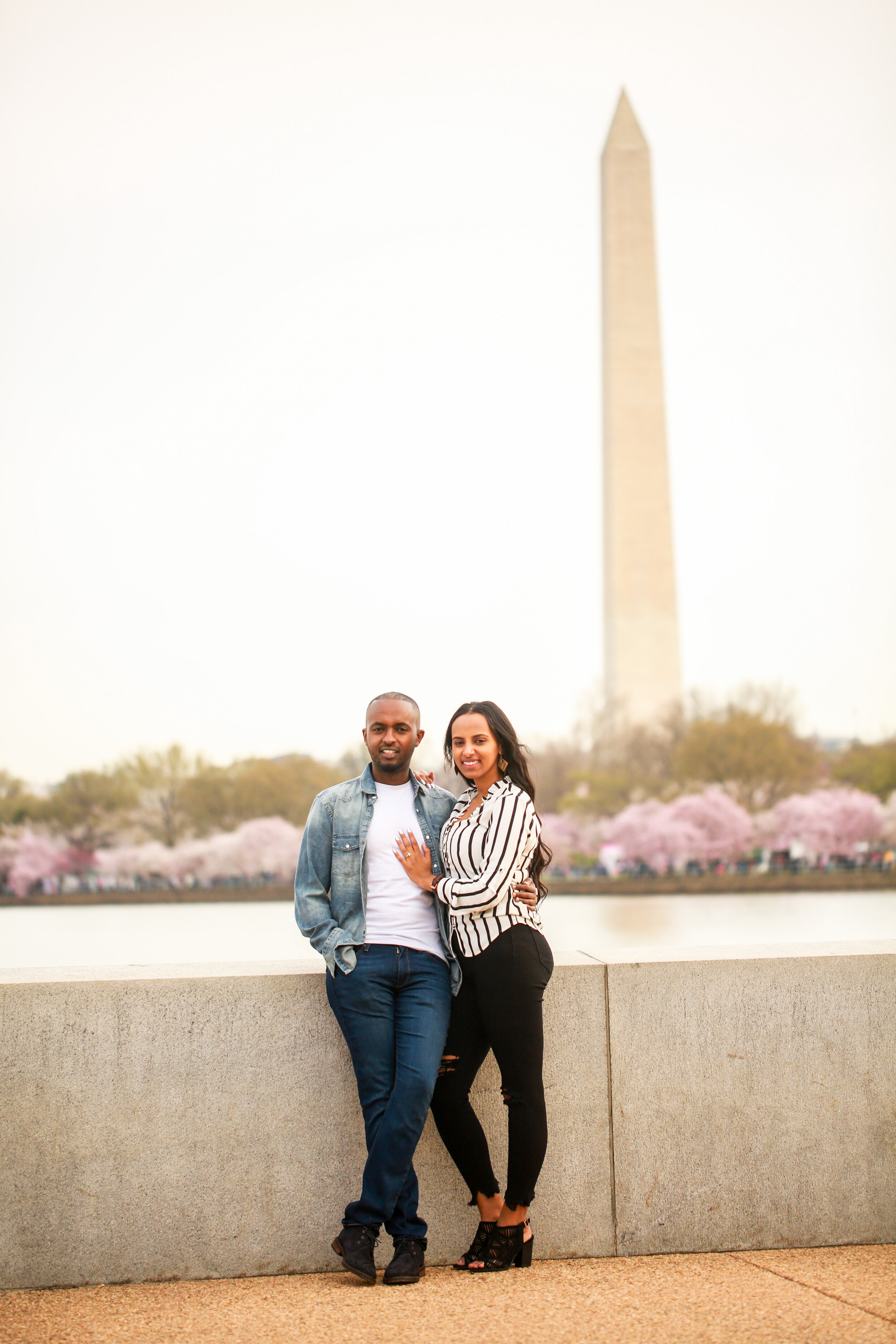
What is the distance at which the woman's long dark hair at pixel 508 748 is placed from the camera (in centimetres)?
376

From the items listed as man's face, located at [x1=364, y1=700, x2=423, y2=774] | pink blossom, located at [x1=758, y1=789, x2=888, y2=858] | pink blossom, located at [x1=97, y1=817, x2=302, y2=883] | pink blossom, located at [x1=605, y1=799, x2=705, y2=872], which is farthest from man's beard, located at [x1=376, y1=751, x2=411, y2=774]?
pink blossom, located at [x1=97, y1=817, x2=302, y2=883]

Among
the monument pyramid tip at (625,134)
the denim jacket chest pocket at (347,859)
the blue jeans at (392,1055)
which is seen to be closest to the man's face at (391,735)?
the denim jacket chest pocket at (347,859)

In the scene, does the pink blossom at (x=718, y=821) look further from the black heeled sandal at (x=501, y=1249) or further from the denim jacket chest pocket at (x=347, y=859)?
the denim jacket chest pocket at (x=347, y=859)

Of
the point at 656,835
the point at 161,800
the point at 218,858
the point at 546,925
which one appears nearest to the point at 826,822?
the point at 656,835

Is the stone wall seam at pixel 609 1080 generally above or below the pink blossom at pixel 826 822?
below

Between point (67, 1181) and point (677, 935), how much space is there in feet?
101

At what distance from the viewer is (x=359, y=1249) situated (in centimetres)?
341

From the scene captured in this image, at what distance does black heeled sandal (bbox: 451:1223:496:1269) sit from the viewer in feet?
11.6

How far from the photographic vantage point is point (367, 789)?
3.77 metres

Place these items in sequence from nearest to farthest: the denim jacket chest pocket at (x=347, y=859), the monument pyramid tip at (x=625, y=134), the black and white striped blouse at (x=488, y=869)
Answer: the black and white striped blouse at (x=488, y=869) → the denim jacket chest pocket at (x=347, y=859) → the monument pyramid tip at (x=625, y=134)

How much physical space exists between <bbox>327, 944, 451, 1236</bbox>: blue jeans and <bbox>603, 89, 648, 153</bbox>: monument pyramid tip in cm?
4417

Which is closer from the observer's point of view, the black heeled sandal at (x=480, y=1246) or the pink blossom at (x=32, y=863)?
the black heeled sandal at (x=480, y=1246)

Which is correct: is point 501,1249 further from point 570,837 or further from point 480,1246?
point 570,837

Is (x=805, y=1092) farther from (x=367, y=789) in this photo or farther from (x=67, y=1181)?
(x=67, y=1181)
